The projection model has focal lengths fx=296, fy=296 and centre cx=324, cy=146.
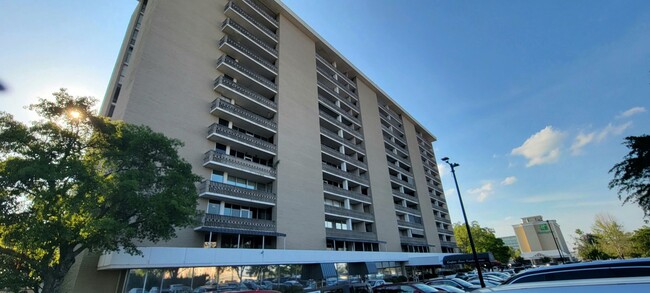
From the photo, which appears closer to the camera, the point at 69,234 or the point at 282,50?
the point at 69,234

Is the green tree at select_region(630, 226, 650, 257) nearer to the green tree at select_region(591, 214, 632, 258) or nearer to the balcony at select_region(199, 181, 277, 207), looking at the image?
the green tree at select_region(591, 214, 632, 258)

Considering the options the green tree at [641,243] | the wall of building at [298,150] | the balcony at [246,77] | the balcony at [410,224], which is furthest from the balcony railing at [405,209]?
the green tree at [641,243]

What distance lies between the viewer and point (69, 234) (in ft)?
46.4

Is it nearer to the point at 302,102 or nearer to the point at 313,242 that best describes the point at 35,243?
the point at 313,242

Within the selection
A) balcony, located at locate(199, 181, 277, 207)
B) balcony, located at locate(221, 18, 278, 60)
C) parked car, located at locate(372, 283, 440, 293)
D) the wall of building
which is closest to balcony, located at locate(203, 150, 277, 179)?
the wall of building

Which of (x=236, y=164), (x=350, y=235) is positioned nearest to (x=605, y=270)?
(x=236, y=164)

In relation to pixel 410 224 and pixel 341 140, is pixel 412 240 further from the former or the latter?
pixel 341 140

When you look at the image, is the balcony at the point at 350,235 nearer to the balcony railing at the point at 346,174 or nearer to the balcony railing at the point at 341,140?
the balcony railing at the point at 346,174

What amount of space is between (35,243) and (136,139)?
6573 mm

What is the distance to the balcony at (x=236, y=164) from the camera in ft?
86.8

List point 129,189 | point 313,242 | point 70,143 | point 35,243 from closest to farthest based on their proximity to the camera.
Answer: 1. point 35,243
2. point 129,189
3. point 70,143
4. point 313,242

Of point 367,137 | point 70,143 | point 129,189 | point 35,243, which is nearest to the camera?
point 35,243

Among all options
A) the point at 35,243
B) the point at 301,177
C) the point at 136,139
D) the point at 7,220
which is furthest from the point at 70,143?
the point at 301,177

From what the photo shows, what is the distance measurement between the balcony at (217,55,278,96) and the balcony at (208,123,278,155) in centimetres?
756
